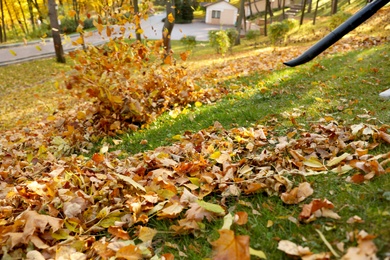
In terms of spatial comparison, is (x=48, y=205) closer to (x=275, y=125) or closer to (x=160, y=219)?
(x=160, y=219)

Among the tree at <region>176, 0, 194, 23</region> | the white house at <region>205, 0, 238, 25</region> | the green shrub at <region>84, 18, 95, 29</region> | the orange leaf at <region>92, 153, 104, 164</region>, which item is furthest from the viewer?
the white house at <region>205, 0, 238, 25</region>

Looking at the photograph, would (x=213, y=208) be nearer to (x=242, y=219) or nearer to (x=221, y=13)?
(x=242, y=219)

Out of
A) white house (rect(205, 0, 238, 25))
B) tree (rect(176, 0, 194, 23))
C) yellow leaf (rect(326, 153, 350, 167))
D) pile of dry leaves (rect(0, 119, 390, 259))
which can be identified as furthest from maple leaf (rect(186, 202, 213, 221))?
white house (rect(205, 0, 238, 25))

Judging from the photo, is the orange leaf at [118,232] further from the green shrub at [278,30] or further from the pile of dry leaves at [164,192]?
the green shrub at [278,30]

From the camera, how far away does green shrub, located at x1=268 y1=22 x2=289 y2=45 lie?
19062 mm

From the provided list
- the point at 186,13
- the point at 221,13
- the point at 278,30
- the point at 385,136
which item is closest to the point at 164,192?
the point at 385,136

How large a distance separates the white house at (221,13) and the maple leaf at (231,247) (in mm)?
50200

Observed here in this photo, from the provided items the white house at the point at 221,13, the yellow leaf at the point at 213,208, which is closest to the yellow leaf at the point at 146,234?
the yellow leaf at the point at 213,208

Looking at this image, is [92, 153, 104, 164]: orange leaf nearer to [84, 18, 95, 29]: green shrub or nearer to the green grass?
the green grass

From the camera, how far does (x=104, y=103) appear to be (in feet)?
15.6

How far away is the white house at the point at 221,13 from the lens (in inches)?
1913

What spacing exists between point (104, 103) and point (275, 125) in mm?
2526

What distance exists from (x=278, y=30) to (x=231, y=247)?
63.9 ft

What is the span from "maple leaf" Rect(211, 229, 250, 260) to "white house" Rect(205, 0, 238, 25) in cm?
5020
